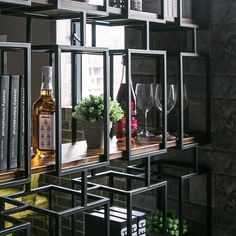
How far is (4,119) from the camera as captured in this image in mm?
1345

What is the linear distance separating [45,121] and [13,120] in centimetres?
16

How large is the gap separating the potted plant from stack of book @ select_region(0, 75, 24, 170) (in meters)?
0.34

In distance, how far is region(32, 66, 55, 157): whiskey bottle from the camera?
1503mm

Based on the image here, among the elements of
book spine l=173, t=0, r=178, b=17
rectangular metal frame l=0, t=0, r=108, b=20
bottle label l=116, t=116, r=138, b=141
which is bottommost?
bottle label l=116, t=116, r=138, b=141

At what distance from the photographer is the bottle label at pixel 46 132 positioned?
1499mm

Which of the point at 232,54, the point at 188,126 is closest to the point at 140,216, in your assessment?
the point at 188,126

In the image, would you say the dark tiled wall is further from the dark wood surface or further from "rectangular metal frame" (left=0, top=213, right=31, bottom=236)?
"rectangular metal frame" (left=0, top=213, right=31, bottom=236)

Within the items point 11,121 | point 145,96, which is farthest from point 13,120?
point 145,96

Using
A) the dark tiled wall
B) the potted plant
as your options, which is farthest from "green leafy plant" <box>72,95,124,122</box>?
the dark tiled wall

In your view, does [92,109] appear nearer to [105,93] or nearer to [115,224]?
[105,93]

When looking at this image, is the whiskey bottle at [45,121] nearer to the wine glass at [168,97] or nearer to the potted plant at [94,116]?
the potted plant at [94,116]

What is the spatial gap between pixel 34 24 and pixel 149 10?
149 centimetres

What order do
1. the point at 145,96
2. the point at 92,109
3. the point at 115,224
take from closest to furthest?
the point at 92,109 < the point at 115,224 < the point at 145,96

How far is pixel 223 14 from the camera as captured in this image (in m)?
2.09
